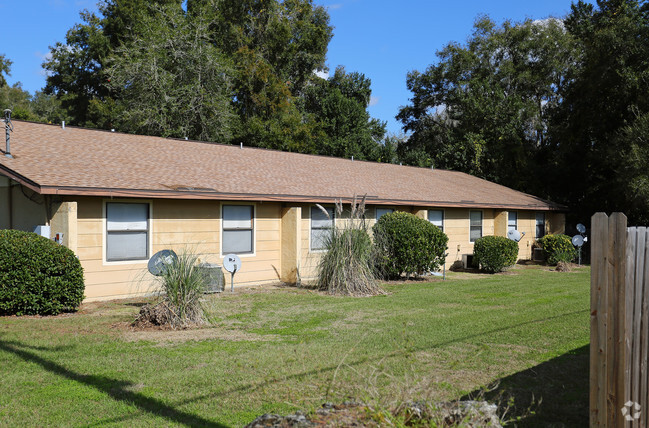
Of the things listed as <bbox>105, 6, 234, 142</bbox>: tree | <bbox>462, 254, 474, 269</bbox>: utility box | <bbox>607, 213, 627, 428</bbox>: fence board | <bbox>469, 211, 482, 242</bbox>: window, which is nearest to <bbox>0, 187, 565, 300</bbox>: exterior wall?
<bbox>462, 254, 474, 269</bbox>: utility box

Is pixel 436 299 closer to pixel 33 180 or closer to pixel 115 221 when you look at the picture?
pixel 115 221

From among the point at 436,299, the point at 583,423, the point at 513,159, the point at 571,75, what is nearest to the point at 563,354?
the point at 583,423

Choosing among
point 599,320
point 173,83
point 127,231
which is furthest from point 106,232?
point 173,83

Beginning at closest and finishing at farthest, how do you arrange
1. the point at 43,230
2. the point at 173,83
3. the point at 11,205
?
the point at 43,230 → the point at 11,205 → the point at 173,83

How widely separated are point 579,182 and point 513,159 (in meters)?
5.58

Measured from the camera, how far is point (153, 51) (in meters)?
26.8

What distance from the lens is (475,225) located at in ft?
71.9

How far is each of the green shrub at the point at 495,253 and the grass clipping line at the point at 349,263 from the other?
7.01 meters

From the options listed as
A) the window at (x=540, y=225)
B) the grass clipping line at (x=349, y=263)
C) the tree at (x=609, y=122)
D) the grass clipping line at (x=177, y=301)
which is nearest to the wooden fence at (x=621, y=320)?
the grass clipping line at (x=177, y=301)

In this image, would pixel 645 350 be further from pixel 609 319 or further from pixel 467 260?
pixel 467 260

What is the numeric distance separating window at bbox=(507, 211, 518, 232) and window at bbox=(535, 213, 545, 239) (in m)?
1.92

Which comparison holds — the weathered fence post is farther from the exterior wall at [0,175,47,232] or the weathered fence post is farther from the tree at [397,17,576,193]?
the tree at [397,17,576,193]

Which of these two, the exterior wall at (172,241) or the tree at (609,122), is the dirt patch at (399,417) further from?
the tree at (609,122)

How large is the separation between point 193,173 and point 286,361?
9122 millimetres
